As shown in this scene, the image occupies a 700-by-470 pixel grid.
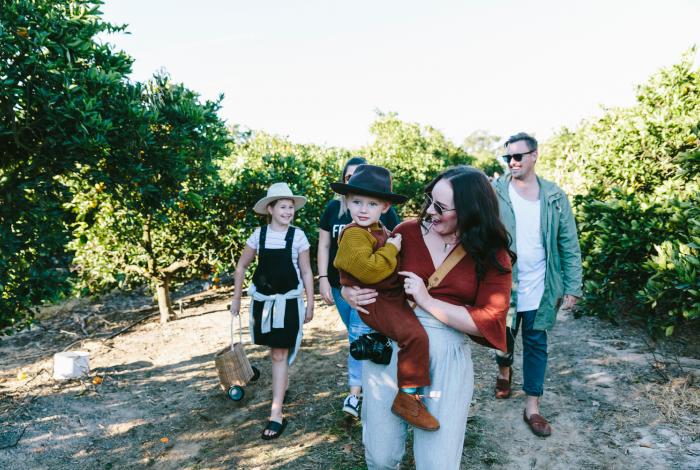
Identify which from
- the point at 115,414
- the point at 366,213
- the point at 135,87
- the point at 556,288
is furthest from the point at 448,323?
the point at 135,87

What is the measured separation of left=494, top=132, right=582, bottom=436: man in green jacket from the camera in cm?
365

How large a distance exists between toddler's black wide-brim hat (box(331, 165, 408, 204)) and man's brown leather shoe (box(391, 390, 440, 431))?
1051mm

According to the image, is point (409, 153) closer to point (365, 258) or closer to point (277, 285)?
point (277, 285)

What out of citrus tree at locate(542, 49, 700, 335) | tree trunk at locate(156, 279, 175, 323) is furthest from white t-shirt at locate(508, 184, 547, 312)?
tree trunk at locate(156, 279, 175, 323)

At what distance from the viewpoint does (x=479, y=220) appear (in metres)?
2.12

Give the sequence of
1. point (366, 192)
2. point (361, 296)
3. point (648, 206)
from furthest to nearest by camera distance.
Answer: point (648, 206) < point (366, 192) < point (361, 296)

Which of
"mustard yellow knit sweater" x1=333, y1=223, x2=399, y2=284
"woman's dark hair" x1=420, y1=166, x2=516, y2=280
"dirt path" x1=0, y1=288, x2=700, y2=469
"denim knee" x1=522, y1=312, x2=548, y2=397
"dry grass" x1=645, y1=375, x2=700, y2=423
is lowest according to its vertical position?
"dirt path" x1=0, y1=288, x2=700, y2=469

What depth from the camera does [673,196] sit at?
4.97 meters

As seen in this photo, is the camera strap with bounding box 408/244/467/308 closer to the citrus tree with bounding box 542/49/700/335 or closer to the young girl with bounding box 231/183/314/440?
the young girl with bounding box 231/183/314/440

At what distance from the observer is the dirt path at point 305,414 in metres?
3.57

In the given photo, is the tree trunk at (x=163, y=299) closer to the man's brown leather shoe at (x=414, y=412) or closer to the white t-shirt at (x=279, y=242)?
the white t-shirt at (x=279, y=242)

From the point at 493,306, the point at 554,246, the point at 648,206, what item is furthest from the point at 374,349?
the point at 648,206

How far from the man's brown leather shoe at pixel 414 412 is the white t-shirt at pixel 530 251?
191 centimetres

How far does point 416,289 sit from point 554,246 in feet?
6.82
